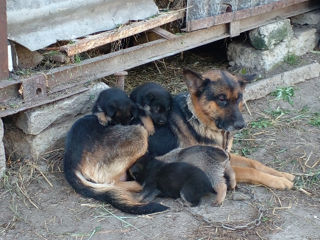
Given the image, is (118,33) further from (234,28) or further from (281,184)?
(281,184)

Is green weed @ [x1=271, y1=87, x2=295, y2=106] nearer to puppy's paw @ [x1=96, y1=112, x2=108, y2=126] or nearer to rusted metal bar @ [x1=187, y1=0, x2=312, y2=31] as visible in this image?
rusted metal bar @ [x1=187, y1=0, x2=312, y2=31]

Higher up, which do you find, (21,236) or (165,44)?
(165,44)

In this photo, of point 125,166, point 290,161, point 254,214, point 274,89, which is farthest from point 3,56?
point 274,89

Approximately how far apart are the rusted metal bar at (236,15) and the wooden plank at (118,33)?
23cm

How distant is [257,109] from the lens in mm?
7668

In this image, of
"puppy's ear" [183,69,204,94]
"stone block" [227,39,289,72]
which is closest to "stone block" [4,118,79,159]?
"puppy's ear" [183,69,204,94]

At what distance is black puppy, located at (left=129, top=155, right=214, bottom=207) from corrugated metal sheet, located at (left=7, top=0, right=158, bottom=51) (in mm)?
1647

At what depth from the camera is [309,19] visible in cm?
948

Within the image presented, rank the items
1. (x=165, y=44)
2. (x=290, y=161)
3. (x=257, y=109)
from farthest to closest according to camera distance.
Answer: (x=257, y=109)
(x=165, y=44)
(x=290, y=161)

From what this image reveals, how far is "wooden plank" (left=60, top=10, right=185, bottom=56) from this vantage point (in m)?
5.89

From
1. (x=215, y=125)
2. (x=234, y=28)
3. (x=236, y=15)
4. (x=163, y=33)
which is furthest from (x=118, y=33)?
(x=234, y=28)

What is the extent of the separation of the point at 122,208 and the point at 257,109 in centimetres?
312

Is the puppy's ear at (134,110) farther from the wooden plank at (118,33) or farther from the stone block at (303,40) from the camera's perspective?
the stone block at (303,40)

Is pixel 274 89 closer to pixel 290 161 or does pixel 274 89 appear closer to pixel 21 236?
pixel 290 161
